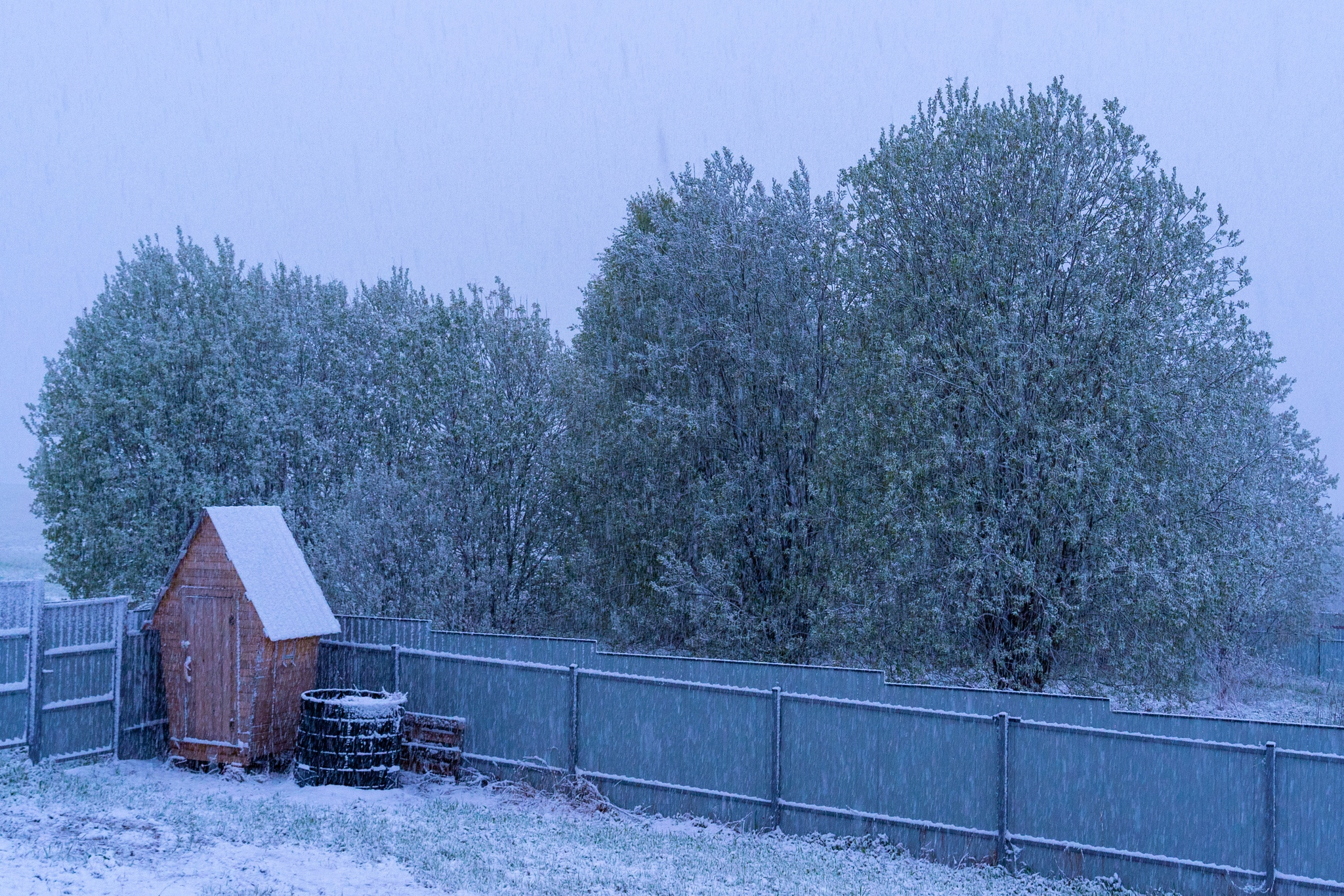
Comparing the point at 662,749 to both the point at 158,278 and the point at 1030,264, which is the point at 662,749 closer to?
the point at 1030,264

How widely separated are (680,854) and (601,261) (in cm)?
2882

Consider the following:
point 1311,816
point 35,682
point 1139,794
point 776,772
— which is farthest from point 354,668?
point 1311,816

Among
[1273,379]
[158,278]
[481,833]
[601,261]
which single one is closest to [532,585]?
[601,261]

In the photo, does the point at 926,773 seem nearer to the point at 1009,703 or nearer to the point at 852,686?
the point at 1009,703

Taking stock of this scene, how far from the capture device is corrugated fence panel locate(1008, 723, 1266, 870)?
10672mm

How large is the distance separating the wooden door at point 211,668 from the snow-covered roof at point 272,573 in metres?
0.45

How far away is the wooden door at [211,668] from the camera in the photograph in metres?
14.8

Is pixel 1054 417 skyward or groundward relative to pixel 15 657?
skyward

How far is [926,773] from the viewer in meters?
Result: 12.2

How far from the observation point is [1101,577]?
2052 centimetres

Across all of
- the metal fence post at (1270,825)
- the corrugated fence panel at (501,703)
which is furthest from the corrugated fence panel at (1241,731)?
the corrugated fence panel at (501,703)

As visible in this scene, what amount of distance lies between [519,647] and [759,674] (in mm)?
4222

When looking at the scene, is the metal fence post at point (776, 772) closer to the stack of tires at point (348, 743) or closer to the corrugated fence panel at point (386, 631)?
the stack of tires at point (348, 743)

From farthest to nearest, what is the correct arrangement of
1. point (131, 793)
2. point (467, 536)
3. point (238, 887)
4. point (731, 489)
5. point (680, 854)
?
point (467, 536) → point (731, 489) → point (131, 793) → point (680, 854) → point (238, 887)
